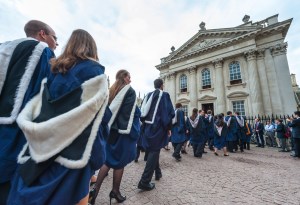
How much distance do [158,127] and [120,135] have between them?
123 centimetres

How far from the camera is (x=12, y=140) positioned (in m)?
1.28

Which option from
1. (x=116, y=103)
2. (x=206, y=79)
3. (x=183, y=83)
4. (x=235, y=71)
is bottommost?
(x=116, y=103)

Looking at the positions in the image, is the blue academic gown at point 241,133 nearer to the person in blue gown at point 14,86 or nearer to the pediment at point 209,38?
the person in blue gown at point 14,86

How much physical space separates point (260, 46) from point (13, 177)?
22.3 meters

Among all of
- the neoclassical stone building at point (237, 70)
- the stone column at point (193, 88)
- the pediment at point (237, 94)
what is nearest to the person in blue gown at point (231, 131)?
the neoclassical stone building at point (237, 70)

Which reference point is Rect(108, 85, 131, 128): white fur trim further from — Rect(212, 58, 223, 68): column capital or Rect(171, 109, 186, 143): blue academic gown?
Rect(212, 58, 223, 68): column capital

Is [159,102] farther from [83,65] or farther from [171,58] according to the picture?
[171,58]

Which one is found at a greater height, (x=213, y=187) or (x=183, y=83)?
(x=183, y=83)

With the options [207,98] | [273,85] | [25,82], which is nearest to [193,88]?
[207,98]

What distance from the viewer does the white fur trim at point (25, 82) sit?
51.6 inches

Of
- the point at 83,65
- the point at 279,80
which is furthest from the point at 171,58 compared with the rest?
the point at 83,65

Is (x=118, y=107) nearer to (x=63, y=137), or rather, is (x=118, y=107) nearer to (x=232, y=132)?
(x=63, y=137)

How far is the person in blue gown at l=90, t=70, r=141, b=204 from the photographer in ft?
8.41

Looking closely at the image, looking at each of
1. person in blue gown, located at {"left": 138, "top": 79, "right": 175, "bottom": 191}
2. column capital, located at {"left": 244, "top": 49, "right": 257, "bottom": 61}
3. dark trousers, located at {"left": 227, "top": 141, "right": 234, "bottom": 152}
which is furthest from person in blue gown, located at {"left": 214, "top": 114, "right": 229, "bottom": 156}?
column capital, located at {"left": 244, "top": 49, "right": 257, "bottom": 61}
